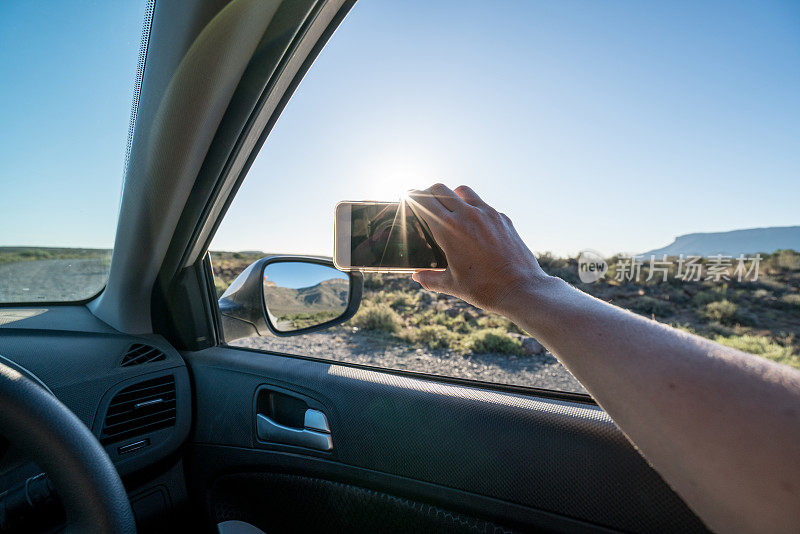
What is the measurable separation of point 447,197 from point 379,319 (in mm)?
3954

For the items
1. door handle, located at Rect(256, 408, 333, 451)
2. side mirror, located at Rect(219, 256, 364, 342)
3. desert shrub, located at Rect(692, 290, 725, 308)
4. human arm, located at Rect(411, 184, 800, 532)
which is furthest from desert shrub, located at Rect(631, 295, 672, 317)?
human arm, located at Rect(411, 184, 800, 532)

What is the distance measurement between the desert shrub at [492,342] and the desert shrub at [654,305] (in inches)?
33.8

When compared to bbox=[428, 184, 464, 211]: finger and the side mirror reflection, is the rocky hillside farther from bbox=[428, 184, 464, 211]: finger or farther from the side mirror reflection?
bbox=[428, 184, 464, 211]: finger

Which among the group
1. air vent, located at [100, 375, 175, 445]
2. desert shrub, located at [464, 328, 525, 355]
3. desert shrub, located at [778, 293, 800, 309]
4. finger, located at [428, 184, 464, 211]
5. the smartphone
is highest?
finger, located at [428, 184, 464, 211]

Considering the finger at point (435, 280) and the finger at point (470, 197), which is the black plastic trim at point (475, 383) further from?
the finger at point (470, 197)

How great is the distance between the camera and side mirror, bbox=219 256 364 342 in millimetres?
2424

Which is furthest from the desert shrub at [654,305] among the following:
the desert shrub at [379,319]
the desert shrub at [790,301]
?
the desert shrub at [379,319]

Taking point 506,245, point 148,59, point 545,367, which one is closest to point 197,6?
point 148,59

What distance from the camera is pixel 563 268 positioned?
8.37 ft

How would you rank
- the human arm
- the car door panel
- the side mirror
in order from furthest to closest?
the side mirror < the car door panel < the human arm

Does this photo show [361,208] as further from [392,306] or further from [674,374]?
[392,306]

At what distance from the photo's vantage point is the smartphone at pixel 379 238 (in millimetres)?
1308

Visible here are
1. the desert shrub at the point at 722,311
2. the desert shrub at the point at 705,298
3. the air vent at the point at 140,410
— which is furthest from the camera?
the desert shrub at the point at 705,298

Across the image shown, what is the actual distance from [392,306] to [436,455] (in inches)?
129
